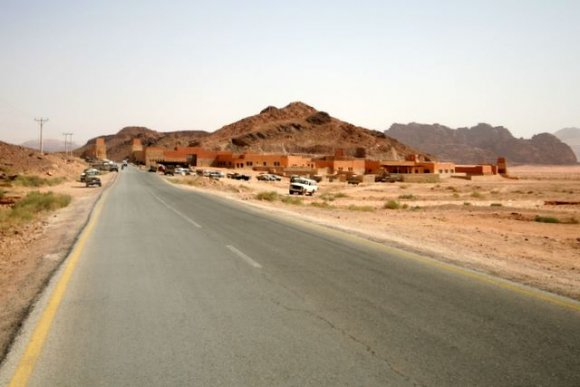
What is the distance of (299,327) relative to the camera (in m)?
5.54

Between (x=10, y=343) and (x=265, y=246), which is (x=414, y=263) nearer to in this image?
Result: (x=265, y=246)

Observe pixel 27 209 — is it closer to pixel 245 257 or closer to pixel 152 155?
pixel 245 257

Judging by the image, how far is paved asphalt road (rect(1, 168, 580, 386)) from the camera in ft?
14.1

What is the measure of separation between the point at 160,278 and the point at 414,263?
190 inches

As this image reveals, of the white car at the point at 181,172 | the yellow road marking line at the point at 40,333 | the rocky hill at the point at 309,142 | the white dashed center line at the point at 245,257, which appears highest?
the rocky hill at the point at 309,142

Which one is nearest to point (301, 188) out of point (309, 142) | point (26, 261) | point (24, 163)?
point (26, 261)

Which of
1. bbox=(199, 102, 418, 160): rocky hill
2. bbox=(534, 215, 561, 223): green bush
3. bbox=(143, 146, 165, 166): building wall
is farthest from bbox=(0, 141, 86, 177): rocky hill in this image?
bbox=(199, 102, 418, 160): rocky hill

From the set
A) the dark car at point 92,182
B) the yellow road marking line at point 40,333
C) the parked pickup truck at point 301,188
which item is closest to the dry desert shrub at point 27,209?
the yellow road marking line at point 40,333

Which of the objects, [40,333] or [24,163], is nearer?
[40,333]

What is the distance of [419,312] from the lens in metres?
6.13

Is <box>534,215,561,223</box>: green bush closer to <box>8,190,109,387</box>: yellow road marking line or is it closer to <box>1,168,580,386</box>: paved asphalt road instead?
<box>1,168,580,386</box>: paved asphalt road

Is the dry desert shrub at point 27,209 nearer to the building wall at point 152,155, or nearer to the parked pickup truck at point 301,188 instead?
the parked pickup truck at point 301,188

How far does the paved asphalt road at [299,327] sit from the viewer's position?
4297 millimetres

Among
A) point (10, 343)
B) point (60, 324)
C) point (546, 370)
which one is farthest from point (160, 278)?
point (546, 370)
